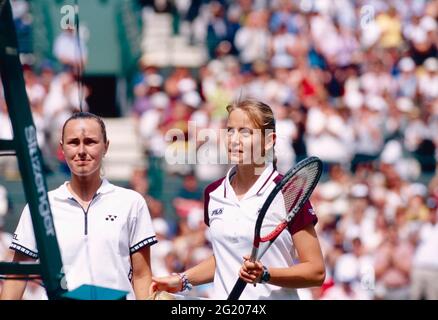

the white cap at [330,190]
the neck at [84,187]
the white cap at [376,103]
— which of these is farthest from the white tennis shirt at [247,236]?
the white cap at [376,103]

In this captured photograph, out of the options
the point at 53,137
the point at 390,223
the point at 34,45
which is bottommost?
the point at 390,223

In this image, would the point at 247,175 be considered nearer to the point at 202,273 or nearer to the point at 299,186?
the point at 299,186

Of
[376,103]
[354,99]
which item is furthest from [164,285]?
[354,99]

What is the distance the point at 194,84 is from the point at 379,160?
3067 millimetres

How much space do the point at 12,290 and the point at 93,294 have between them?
90cm

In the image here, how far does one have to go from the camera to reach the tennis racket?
5.80 meters

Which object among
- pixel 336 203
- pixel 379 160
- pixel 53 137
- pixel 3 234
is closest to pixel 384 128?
pixel 379 160

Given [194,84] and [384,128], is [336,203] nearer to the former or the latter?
[384,128]

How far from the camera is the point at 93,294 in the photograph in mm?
5242

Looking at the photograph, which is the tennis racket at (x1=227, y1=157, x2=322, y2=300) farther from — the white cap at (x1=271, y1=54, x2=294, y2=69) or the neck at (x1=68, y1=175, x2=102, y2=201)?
the white cap at (x1=271, y1=54, x2=294, y2=69)

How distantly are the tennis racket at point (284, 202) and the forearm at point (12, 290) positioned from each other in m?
1.02

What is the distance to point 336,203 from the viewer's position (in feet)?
49.1

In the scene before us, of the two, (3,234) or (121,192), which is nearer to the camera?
(121,192)
